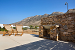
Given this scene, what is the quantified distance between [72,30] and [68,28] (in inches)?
11.6

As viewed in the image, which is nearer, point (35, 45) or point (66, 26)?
point (35, 45)

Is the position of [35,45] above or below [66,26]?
below

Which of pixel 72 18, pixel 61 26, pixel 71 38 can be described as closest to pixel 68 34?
pixel 71 38

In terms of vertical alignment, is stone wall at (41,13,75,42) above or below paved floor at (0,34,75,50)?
above

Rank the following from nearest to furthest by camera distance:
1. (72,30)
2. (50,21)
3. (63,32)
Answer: (72,30)
(63,32)
(50,21)

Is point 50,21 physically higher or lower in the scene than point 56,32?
higher

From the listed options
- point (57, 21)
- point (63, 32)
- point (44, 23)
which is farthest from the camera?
point (44, 23)

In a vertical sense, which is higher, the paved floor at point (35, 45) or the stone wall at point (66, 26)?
the stone wall at point (66, 26)

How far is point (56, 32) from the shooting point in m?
4.29

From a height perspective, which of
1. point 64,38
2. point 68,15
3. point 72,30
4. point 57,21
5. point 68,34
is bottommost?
point 64,38

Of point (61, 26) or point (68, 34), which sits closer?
point (68, 34)

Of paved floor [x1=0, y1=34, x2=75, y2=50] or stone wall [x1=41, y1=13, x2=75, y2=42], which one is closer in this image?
paved floor [x1=0, y1=34, x2=75, y2=50]

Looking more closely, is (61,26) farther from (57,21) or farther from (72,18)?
(72,18)

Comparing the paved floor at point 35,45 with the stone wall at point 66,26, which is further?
the stone wall at point 66,26
